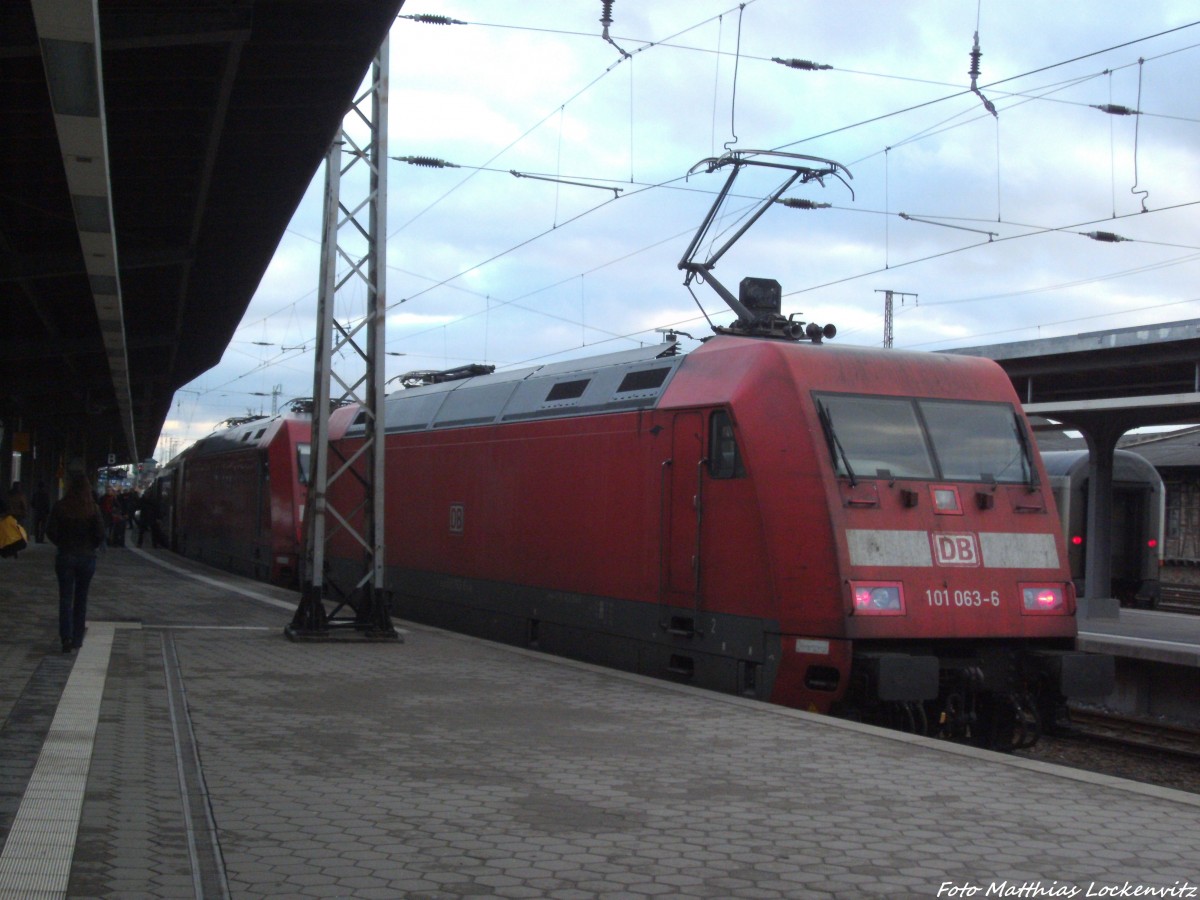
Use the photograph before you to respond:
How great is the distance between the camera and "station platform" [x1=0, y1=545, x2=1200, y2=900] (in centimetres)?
505

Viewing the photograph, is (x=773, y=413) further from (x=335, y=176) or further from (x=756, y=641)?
(x=335, y=176)

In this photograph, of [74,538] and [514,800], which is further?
[74,538]

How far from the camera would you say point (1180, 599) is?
28.3m

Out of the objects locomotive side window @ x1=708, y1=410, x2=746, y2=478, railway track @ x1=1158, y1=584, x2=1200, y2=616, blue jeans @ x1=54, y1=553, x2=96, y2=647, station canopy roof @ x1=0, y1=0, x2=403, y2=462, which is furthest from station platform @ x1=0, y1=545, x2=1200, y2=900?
railway track @ x1=1158, y1=584, x2=1200, y2=616

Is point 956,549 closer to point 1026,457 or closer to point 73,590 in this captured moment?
point 1026,457

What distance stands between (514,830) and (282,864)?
3.46ft

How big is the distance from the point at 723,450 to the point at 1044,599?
2693 millimetres

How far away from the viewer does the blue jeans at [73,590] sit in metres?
11.3

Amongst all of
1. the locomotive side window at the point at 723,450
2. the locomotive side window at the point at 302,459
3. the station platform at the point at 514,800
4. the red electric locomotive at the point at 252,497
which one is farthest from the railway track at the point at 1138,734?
the locomotive side window at the point at 302,459

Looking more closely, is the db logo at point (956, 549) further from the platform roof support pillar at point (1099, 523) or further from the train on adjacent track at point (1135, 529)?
the train on adjacent track at point (1135, 529)

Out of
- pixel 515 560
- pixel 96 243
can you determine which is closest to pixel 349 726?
pixel 515 560

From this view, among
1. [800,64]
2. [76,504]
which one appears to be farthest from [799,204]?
[76,504]

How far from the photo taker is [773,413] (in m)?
9.77

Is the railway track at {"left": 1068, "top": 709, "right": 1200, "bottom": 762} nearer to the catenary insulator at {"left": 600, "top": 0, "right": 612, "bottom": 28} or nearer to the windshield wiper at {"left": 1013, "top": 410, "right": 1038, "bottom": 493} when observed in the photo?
the windshield wiper at {"left": 1013, "top": 410, "right": 1038, "bottom": 493}
